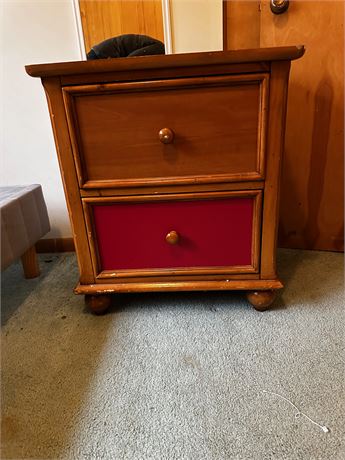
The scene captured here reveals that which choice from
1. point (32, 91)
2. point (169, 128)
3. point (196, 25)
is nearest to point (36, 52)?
point (32, 91)

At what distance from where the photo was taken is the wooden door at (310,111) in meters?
0.98

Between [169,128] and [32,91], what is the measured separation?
28.4 inches

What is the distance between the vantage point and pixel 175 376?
0.67m

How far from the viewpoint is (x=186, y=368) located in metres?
0.69

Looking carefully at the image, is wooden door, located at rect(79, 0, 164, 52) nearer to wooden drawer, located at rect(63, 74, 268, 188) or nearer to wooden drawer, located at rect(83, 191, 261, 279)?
wooden drawer, located at rect(63, 74, 268, 188)

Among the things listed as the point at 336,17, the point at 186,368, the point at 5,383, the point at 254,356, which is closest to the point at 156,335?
the point at 186,368

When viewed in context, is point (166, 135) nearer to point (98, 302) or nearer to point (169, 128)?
point (169, 128)

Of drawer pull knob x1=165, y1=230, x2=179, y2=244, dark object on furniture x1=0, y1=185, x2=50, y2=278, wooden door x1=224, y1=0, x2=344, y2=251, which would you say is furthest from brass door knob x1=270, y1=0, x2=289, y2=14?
dark object on furniture x1=0, y1=185, x2=50, y2=278

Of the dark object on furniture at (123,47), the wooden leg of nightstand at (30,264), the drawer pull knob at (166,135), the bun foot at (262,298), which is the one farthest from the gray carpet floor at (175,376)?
the dark object on furniture at (123,47)

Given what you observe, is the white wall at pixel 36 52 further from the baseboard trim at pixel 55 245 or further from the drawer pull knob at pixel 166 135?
the drawer pull knob at pixel 166 135

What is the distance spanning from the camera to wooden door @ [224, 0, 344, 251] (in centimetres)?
98

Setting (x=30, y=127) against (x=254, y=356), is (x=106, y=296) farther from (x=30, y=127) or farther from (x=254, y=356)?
(x=30, y=127)

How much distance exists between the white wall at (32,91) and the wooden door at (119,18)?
60 millimetres

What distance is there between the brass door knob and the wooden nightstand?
1.53 feet
